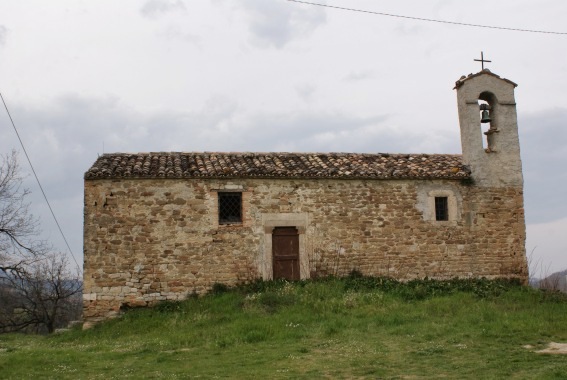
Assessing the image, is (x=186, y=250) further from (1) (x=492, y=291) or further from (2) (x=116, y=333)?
(1) (x=492, y=291)

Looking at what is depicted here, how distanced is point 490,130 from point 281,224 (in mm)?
7223

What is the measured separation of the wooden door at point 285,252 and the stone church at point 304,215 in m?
0.03

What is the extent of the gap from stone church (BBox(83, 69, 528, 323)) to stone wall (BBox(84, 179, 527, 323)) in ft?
0.09

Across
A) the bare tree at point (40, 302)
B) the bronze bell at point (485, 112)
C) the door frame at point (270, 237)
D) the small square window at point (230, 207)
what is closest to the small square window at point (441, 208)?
the bronze bell at point (485, 112)

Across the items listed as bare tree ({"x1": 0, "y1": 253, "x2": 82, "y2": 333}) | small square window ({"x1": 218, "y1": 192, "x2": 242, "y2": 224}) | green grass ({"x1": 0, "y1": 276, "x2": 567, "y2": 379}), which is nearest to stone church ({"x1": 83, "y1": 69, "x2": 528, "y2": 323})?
small square window ({"x1": 218, "y1": 192, "x2": 242, "y2": 224})

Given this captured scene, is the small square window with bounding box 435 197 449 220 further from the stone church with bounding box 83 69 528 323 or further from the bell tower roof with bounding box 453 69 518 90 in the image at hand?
the bell tower roof with bounding box 453 69 518 90

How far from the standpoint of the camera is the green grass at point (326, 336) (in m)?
8.72

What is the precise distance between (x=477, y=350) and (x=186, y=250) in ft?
28.4

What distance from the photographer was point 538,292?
52.5ft

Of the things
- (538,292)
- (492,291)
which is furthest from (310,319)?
(538,292)

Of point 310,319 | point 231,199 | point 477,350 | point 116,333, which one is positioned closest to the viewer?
point 477,350

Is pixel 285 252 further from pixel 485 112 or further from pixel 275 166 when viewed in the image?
pixel 485 112

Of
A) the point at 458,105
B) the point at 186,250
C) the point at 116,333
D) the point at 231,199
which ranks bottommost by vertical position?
the point at 116,333

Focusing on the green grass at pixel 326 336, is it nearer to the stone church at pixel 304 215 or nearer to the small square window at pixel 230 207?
the stone church at pixel 304 215
